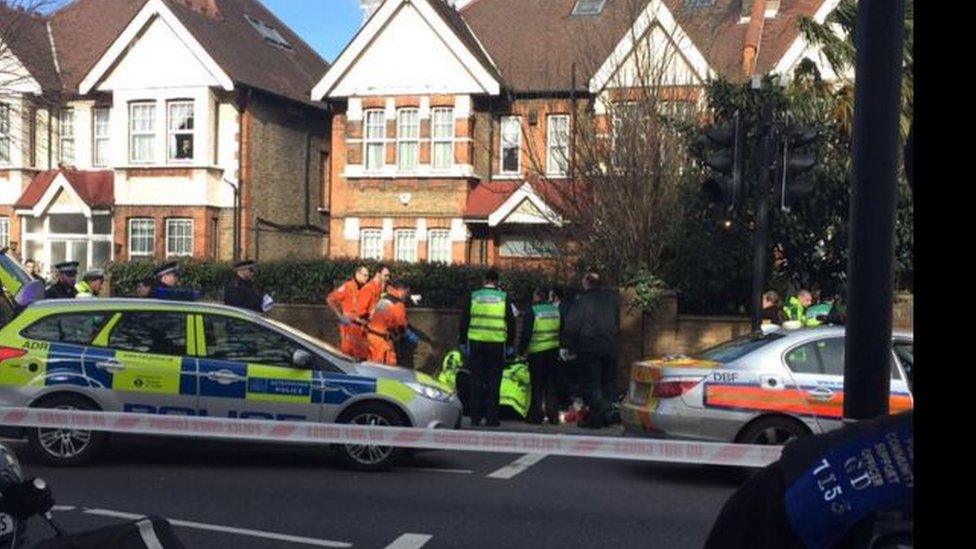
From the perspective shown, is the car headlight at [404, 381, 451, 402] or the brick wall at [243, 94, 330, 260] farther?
the brick wall at [243, 94, 330, 260]

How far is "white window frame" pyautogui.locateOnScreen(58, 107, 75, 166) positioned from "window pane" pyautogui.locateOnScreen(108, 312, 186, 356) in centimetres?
2238

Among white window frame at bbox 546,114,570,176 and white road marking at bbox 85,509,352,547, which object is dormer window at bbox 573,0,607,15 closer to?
white window frame at bbox 546,114,570,176

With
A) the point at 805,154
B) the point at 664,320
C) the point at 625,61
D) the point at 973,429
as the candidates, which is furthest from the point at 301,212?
the point at 973,429

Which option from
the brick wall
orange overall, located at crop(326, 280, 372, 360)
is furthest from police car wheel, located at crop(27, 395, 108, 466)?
the brick wall

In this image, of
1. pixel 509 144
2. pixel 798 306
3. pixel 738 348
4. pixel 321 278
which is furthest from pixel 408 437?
pixel 509 144

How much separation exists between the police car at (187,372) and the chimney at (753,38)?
15856 millimetres

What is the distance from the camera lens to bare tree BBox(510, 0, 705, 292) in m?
17.2

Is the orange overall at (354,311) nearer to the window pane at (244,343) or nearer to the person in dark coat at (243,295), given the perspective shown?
the person in dark coat at (243,295)

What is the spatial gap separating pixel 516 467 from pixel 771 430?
2.19m

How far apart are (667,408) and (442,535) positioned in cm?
285

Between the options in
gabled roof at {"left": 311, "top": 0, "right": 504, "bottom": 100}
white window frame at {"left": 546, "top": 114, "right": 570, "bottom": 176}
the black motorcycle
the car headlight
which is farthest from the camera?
gabled roof at {"left": 311, "top": 0, "right": 504, "bottom": 100}

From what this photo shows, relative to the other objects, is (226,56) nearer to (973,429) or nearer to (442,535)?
(442,535)

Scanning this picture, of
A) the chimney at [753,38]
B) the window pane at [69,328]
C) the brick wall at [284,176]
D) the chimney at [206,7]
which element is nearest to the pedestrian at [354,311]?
the window pane at [69,328]

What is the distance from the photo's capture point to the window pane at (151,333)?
31.2 ft
